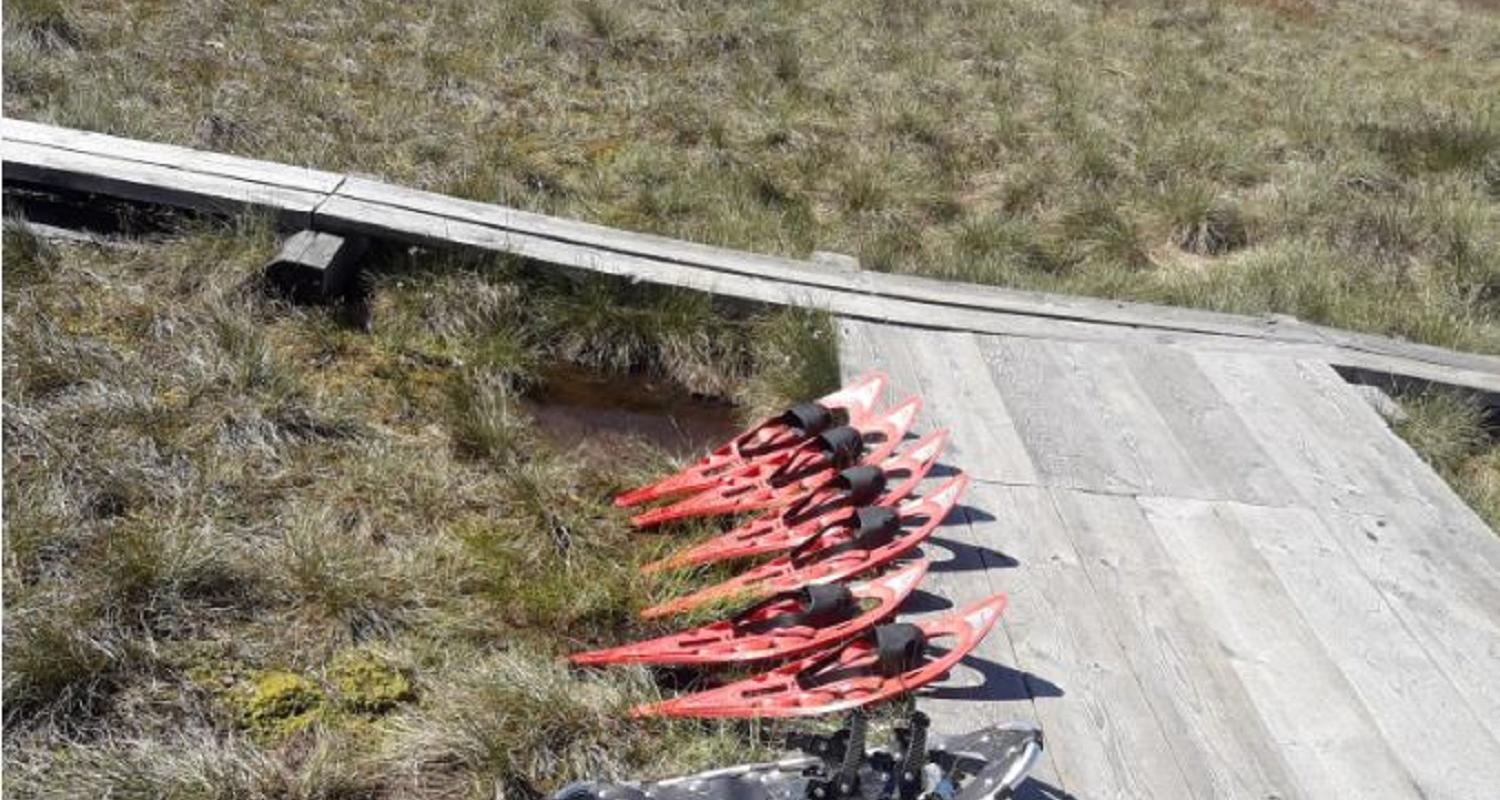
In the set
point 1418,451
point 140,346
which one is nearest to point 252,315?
point 140,346

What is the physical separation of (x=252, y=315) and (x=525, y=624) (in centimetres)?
233

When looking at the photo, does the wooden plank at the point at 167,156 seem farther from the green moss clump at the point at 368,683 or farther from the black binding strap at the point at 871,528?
the black binding strap at the point at 871,528

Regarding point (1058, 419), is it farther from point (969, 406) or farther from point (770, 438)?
point (770, 438)

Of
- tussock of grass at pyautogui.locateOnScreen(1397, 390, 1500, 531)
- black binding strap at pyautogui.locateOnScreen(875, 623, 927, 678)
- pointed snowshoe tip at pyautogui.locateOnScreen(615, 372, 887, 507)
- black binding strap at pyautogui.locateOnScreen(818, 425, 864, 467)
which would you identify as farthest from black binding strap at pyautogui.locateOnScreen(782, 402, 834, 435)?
tussock of grass at pyautogui.locateOnScreen(1397, 390, 1500, 531)

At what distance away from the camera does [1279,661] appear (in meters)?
4.09

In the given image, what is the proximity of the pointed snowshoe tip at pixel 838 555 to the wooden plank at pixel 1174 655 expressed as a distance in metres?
0.54

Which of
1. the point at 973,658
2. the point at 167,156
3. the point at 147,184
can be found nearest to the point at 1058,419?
the point at 973,658

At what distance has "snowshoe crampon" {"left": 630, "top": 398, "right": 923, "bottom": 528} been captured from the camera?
15.7ft

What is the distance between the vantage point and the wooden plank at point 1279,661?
145 inches

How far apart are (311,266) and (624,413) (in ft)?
4.96

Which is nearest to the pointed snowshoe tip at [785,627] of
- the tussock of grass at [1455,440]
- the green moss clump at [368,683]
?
the green moss clump at [368,683]

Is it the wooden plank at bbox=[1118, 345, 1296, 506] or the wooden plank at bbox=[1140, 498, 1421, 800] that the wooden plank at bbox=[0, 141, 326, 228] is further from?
the wooden plank at bbox=[1140, 498, 1421, 800]

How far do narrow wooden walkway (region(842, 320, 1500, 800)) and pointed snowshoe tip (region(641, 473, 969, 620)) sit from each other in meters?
0.13

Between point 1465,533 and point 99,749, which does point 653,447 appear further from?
point 1465,533
